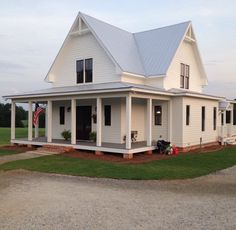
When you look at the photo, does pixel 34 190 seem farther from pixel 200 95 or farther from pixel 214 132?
pixel 214 132

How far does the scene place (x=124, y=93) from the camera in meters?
16.6

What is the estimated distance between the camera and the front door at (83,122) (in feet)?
70.6

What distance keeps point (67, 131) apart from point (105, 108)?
11.6ft

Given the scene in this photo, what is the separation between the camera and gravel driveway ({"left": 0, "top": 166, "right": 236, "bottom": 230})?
6.58 metres

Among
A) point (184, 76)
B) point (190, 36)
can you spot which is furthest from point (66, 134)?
point (190, 36)

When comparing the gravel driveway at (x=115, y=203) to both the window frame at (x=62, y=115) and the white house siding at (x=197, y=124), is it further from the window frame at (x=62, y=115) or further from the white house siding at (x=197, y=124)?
the window frame at (x=62, y=115)

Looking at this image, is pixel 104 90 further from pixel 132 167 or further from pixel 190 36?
pixel 190 36

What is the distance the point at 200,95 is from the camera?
21.0m

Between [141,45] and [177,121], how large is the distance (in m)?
7.69

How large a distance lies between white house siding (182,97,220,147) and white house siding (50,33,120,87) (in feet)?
16.4

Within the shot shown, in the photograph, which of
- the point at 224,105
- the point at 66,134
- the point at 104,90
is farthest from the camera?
the point at 224,105

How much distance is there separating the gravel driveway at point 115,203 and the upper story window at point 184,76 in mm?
12356

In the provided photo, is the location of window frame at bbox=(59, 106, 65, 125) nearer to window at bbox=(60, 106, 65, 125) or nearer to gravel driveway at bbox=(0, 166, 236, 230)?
window at bbox=(60, 106, 65, 125)

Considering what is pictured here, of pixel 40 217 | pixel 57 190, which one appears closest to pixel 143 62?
pixel 57 190
